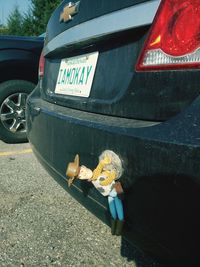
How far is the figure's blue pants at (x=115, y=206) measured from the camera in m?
1.40

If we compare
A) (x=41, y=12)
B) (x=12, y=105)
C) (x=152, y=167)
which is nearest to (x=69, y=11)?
(x=152, y=167)

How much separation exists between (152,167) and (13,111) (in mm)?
3055

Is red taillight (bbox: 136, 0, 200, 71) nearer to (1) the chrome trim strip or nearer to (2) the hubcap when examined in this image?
(1) the chrome trim strip

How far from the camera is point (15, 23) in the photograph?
34125 millimetres

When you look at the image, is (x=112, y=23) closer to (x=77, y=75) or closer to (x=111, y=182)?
(x=77, y=75)

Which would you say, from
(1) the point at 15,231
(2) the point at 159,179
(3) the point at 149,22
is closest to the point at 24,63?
(1) the point at 15,231

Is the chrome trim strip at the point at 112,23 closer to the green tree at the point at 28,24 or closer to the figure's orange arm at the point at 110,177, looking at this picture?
the figure's orange arm at the point at 110,177

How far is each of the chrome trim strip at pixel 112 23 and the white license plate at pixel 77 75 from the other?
0.08 meters

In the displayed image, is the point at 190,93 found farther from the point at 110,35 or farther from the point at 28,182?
the point at 28,182

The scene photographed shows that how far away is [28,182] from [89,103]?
146cm

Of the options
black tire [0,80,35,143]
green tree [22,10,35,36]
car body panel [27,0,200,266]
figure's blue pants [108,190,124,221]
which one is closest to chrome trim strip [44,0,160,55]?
car body panel [27,0,200,266]

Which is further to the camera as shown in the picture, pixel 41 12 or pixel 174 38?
pixel 41 12

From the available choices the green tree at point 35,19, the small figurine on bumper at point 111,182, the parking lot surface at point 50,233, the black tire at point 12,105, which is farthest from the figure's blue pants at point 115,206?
the green tree at point 35,19

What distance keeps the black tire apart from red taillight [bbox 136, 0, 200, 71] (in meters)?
2.83
